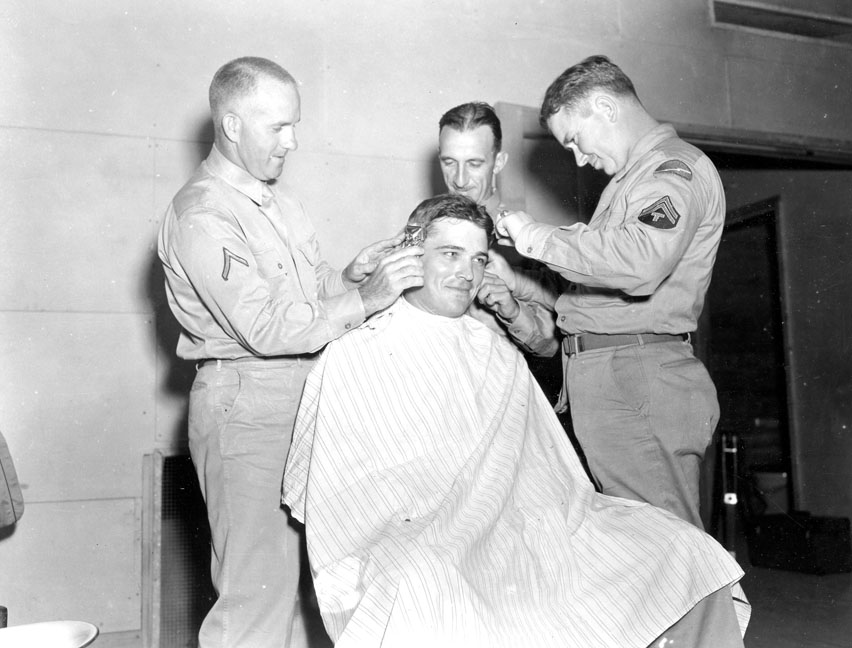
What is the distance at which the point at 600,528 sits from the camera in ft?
6.61

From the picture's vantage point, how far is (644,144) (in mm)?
2619

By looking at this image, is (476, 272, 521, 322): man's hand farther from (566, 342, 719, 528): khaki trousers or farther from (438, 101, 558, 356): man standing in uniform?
(566, 342, 719, 528): khaki trousers

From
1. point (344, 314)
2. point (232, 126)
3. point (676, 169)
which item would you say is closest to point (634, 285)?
point (676, 169)

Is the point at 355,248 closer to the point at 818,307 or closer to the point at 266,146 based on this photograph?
the point at 266,146

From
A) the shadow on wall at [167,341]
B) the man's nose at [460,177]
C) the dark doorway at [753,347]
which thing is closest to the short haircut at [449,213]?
the man's nose at [460,177]

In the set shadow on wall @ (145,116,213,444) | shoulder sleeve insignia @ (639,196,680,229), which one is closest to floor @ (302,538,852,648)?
shadow on wall @ (145,116,213,444)

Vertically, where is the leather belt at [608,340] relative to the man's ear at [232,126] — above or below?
below

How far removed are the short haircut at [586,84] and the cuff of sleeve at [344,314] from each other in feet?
3.00

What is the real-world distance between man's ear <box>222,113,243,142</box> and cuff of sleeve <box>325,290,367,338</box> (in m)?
0.61

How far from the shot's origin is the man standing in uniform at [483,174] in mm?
2951

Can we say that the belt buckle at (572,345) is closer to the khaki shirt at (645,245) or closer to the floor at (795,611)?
the khaki shirt at (645,245)

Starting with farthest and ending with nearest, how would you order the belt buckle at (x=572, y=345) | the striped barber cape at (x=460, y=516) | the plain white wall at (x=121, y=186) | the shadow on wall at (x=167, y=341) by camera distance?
the shadow on wall at (x=167, y=341) < the plain white wall at (x=121, y=186) < the belt buckle at (x=572, y=345) < the striped barber cape at (x=460, y=516)

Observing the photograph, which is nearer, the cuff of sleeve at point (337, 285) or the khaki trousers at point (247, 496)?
the khaki trousers at point (247, 496)

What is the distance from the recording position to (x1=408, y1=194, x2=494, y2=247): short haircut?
Result: 2.62m
